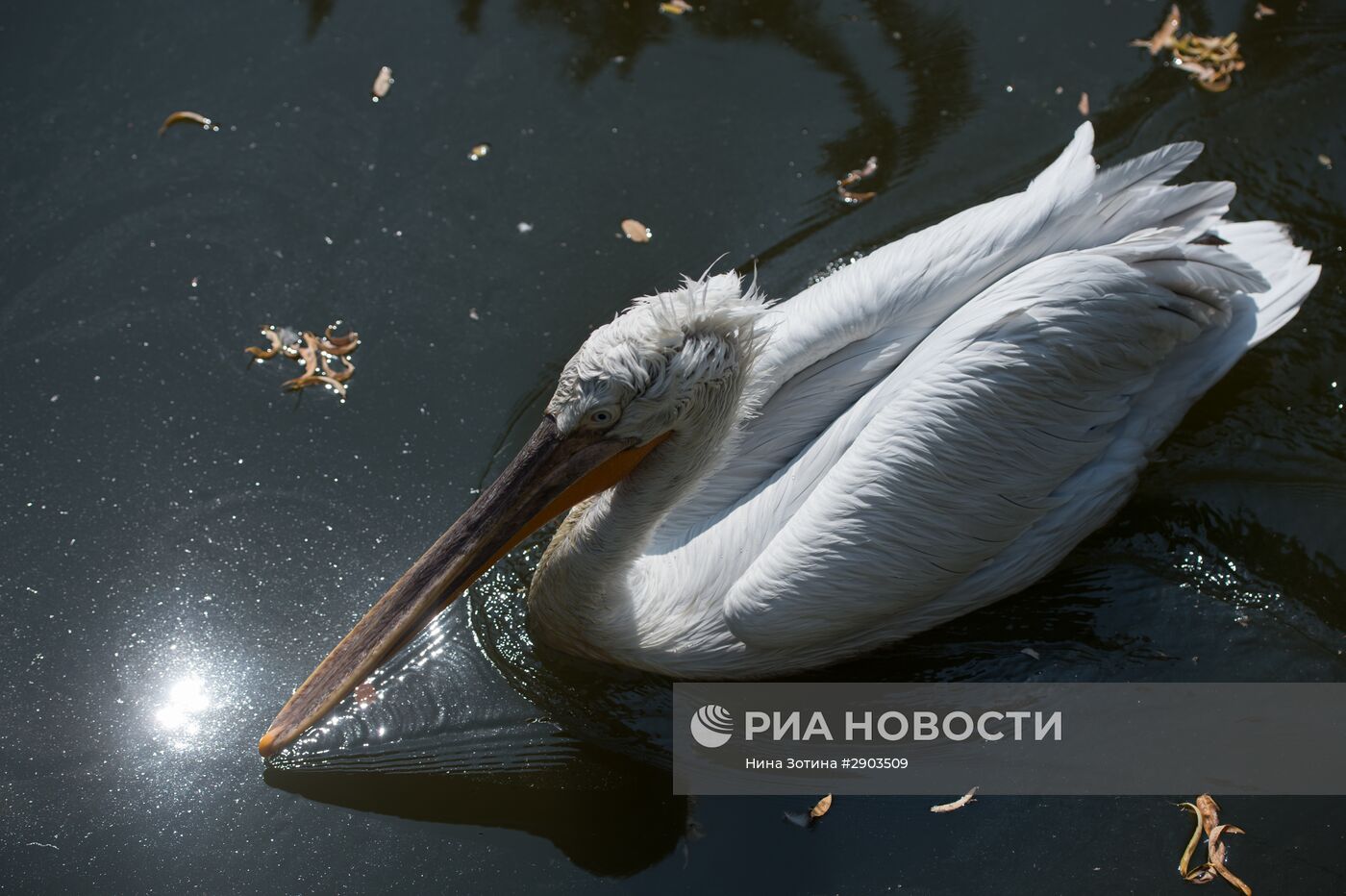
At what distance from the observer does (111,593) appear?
12.2ft

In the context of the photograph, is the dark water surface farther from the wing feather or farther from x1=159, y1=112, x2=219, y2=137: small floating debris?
the wing feather

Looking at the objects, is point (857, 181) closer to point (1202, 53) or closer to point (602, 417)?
point (1202, 53)

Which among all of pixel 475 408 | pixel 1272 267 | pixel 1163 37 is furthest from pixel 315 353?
pixel 1163 37

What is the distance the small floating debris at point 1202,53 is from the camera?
5047 mm

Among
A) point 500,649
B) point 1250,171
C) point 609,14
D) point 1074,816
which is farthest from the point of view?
point 609,14

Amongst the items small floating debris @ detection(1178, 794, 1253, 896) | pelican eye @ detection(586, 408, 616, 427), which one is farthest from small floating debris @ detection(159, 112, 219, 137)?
small floating debris @ detection(1178, 794, 1253, 896)

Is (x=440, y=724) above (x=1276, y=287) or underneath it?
underneath

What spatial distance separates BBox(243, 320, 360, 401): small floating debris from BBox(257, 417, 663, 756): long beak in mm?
1229

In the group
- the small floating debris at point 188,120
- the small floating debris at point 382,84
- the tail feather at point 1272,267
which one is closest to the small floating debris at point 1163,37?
the tail feather at point 1272,267

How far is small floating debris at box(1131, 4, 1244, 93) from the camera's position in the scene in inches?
199

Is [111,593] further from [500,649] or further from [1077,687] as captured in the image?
[1077,687]

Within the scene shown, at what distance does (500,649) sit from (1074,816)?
1697 mm

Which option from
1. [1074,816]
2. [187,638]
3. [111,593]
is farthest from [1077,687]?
[111,593]

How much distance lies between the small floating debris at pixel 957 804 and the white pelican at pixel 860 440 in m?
0.48
